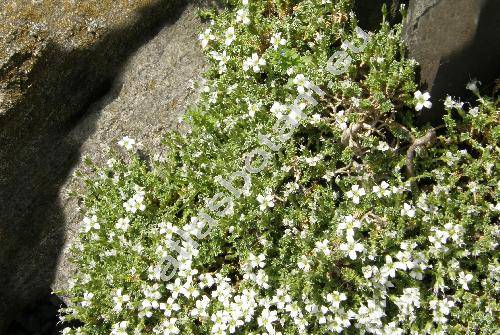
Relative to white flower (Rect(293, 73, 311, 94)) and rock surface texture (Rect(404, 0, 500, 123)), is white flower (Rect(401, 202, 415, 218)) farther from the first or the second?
white flower (Rect(293, 73, 311, 94))

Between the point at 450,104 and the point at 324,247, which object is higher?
the point at 450,104

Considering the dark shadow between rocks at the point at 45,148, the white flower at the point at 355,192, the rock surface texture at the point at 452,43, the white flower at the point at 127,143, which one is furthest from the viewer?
the white flower at the point at 127,143

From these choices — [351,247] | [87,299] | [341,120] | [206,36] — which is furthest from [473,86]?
[87,299]

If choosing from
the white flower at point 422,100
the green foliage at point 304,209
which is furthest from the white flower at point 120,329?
the white flower at point 422,100

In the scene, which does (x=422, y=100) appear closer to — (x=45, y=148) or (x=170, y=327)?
(x=170, y=327)

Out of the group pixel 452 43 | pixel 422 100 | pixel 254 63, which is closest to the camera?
pixel 452 43

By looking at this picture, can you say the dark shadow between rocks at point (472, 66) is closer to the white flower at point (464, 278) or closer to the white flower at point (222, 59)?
the white flower at point (464, 278)

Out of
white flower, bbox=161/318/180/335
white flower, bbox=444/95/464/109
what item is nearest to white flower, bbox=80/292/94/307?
white flower, bbox=161/318/180/335
